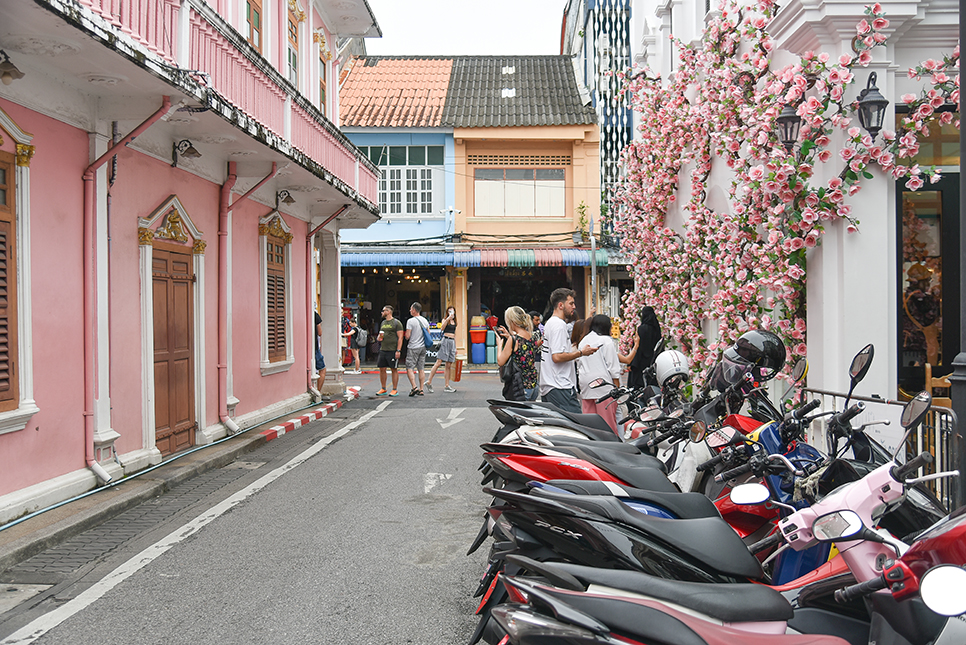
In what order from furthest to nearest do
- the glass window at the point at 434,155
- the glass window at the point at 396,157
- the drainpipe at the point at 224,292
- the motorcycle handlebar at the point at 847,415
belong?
the glass window at the point at 396,157, the glass window at the point at 434,155, the drainpipe at the point at 224,292, the motorcycle handlebar at the point at 847,415

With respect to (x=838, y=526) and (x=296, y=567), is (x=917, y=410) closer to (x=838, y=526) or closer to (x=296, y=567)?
(x=838, y=526)

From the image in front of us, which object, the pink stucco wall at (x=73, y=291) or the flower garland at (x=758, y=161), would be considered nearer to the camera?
the pink stucco wall at (x=73, y=291)

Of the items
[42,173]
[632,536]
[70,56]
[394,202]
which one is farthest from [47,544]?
[394,202]

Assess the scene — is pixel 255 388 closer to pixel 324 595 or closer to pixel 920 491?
pixel 324 595

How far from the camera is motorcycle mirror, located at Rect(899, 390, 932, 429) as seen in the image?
2.36 m

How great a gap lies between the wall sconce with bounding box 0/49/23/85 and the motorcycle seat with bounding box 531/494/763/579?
540cm

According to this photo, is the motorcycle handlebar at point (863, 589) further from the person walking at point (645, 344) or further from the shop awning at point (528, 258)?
the shop awning at point (528, 258)

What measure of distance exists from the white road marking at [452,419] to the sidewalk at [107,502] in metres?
2.70

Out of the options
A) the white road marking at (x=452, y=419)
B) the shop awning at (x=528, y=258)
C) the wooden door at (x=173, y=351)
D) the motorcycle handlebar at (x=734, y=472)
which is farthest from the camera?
the shop awning at (x=528, y=258)

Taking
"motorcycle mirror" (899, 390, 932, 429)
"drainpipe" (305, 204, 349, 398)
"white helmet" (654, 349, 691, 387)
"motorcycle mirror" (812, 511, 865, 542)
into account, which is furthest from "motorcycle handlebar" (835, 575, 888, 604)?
"drainpipe" (305, 204, 349, 398)

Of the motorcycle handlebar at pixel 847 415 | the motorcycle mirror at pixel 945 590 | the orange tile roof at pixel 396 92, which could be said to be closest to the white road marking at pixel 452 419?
the motorcycle handlebar at pixel 847 415

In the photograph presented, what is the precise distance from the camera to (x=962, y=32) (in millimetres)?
4234

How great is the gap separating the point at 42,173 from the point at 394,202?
58.9ft

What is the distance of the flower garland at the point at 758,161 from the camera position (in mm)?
6684
